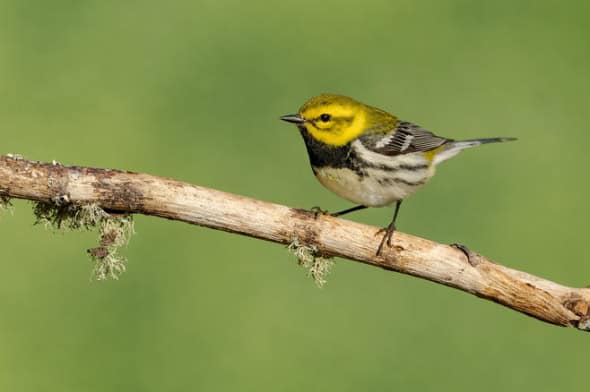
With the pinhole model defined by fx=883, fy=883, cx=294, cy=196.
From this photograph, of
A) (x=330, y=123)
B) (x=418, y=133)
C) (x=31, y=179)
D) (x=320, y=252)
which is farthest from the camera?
(x=418, y=133)

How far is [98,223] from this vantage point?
2.36 meters

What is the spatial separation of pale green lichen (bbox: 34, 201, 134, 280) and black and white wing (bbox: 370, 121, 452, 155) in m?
0.84

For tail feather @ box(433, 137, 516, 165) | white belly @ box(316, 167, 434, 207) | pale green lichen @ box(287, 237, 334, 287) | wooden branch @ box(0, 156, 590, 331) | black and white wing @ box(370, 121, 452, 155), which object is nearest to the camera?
wooden branch @ box(0, 156, 590, 331)

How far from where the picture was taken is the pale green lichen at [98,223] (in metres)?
2.33

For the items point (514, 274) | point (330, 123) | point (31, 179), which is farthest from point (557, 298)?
point (31, 179)

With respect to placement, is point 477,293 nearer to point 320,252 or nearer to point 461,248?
point 461,248

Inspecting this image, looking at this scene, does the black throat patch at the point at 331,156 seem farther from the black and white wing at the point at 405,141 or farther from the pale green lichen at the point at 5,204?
the pale green lichen at the point at 5,204

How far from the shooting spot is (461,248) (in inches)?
93.1

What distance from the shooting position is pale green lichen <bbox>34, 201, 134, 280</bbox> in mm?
2332

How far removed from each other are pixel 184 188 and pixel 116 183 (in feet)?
0.58

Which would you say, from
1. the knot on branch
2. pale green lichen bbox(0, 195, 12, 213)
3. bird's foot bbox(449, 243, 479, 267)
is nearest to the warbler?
bird's foot bbox(449, 243, 479, 267)

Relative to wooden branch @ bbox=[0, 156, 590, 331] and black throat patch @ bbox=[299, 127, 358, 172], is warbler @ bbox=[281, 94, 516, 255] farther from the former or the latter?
wooden branch @ bbox=[0, 156, 590, 331]

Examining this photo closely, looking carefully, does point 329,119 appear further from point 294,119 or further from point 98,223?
point 98,223

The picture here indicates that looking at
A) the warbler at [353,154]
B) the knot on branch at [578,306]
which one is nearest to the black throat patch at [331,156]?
the warbler at [353,154]
